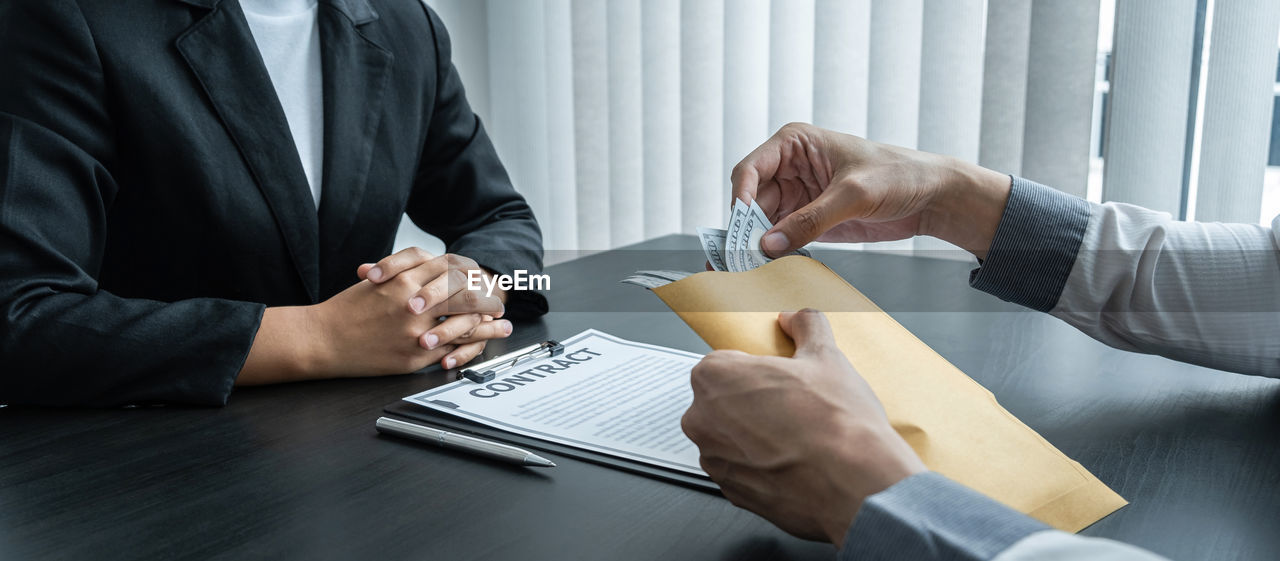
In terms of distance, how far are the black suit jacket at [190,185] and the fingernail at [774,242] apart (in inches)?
16.2

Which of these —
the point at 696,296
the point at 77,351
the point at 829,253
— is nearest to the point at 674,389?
the point at 696,296

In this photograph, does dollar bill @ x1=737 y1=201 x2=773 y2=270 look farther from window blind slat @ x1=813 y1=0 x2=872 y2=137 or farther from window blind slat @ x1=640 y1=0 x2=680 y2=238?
window blind slat @ x1=640 y1=0 x2=680 y2=238

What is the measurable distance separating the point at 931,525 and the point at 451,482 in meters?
0.34

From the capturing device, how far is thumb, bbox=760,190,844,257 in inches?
32.5

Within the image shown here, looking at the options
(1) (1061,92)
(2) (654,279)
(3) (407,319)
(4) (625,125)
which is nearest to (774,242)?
(2) (654,279)

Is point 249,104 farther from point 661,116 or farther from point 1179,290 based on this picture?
point 661,116

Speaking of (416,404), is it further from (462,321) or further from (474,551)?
(474,551)

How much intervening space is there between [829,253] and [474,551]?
1115 millimetres

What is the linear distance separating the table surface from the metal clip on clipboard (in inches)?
1.9

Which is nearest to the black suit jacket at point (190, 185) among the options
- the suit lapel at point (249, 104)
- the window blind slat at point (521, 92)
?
the suit lapel at point (249, 104)

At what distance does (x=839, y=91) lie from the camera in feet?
6.75

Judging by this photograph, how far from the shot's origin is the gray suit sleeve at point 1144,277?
87 centimetres

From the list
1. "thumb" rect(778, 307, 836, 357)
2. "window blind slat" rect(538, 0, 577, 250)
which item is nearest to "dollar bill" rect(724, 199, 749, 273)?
"thumb" rect(778, 307, 836, 357)

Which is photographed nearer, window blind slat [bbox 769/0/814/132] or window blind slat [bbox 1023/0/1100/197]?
window blind slat [bbox 1023/0/1100/197]
